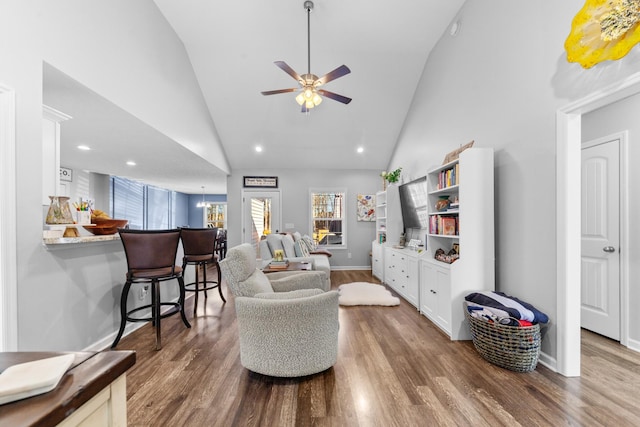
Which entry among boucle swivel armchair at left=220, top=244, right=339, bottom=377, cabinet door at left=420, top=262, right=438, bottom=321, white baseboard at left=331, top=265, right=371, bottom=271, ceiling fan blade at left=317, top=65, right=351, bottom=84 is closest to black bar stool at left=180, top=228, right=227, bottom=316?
boucle swivel armchair at left=220, top=244, right=339, bottom=377

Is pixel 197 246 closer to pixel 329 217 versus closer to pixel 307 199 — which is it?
pixel 307 199

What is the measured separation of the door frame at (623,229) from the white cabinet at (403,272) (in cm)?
184

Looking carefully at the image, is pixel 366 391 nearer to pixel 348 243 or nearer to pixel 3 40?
pixel 3 40

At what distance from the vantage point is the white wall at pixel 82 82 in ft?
5.77

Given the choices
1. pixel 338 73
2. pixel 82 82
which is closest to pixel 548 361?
pixel 338 73

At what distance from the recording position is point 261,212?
21.8 feet

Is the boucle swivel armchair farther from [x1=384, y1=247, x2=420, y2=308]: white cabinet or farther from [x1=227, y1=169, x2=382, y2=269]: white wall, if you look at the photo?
[x1=227, y1=169, x2=382, y2=269]: white wall

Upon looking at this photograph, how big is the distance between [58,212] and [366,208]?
5558 mm

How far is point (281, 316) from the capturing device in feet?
6.33

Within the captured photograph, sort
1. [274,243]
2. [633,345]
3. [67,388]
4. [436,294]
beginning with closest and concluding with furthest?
[67,388]
[633,345]
[436,294]
[274,243]

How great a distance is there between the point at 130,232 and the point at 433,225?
321cm

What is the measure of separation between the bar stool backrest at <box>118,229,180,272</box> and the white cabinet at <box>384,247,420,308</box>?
9.52 ft

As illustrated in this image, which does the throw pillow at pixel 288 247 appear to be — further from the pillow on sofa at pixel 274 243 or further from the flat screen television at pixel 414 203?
the flat screen television at pixel 414 203

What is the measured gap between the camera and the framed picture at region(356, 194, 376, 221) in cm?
668
